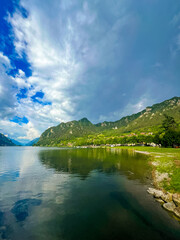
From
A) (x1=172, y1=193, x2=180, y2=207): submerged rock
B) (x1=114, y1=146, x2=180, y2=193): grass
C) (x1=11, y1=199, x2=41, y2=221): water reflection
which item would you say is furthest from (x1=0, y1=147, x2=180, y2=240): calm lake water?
(x1=114, y1=146, x2=180, y2=193): grass

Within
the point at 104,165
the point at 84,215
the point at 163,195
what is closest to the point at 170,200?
the point at 163,195

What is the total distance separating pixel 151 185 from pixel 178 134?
10408 centimetres

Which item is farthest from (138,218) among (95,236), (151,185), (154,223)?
(151,185)

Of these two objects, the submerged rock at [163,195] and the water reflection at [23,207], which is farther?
the submerged rock at [163,195]

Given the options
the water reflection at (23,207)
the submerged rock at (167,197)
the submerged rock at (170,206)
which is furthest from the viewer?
the submerged rock at (167,197)

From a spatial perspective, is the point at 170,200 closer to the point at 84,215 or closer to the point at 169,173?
the point at 169,173

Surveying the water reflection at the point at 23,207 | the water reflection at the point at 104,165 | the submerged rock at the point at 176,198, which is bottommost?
the water reflection at the point at 104,165

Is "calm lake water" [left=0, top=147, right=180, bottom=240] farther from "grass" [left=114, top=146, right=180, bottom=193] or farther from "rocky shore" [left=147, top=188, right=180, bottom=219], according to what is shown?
"grass" [left=114, top=146, right=180, bottom=193]

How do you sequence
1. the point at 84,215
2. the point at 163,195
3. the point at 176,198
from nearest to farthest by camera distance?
the point at 84,215 < the point at 176,198 < the point at 163,195

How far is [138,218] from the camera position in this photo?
1548 cm

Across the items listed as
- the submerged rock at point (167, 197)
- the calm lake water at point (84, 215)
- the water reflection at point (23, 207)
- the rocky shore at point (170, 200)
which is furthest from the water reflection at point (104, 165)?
the water reflection at point (23, 207)

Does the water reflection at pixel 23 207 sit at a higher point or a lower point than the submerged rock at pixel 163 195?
lower

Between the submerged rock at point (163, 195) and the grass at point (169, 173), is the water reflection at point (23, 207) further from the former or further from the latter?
the grass at point (169, 173)

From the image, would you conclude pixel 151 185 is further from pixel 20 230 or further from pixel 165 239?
pixel 20 230
